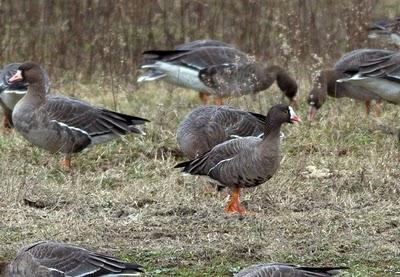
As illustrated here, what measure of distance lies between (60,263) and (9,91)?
554 cm

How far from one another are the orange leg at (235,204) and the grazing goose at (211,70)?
4.27 meters

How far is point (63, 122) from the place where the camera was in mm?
11156

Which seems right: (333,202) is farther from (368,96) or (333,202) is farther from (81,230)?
(368,96)

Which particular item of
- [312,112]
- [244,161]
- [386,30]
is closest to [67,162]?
[244,161]

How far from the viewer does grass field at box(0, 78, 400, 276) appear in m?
7.81

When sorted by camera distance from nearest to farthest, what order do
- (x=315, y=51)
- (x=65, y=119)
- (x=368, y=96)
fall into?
(x=65, y=119) < (x=368, y=96) < (x=315, y=51)

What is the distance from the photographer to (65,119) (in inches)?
440

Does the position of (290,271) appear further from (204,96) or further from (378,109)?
(204,96)

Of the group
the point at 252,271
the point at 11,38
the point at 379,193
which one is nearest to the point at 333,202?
the point at 379,193

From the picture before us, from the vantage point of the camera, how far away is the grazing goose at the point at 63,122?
11.0 m

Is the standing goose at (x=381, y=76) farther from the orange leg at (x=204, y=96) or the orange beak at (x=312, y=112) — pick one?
the orange leg at (x=204, y=96)

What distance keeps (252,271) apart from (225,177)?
268cm

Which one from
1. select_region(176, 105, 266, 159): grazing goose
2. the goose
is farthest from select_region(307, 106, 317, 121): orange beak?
the goose

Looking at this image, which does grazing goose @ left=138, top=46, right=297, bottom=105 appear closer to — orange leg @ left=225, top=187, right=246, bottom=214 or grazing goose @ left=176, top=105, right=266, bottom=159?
grazing goose @ left=176, top=105, right=266, bottom=159
